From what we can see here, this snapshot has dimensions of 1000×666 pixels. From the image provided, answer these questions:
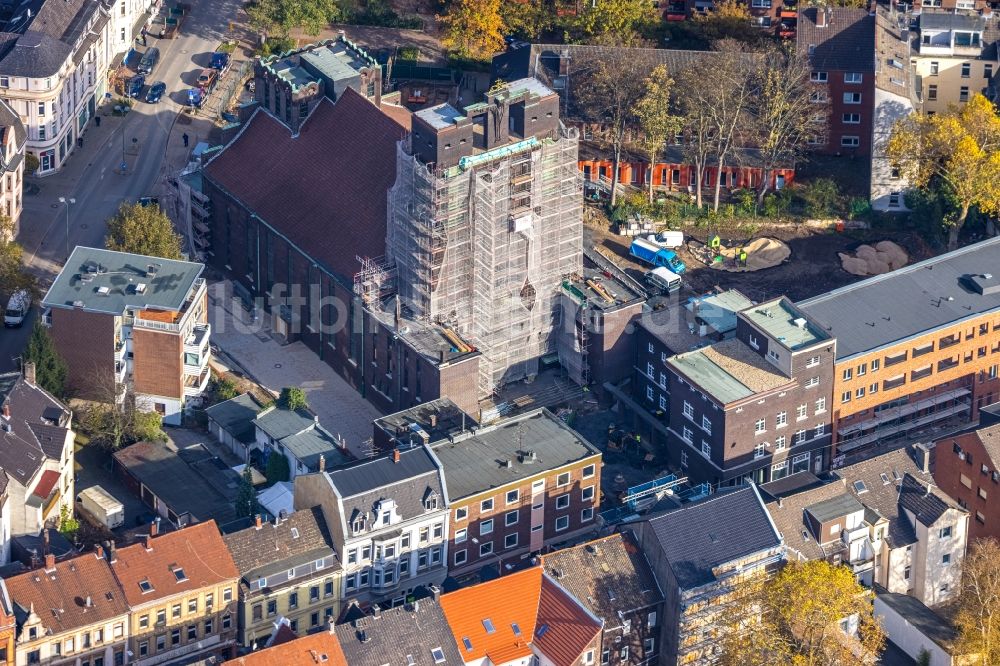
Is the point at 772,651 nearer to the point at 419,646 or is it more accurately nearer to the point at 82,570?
the point at 419,646

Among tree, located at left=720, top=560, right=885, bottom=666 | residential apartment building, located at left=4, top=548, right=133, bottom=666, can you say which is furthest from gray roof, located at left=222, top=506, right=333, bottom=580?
tree, located at left=720, top=560, right=885, bottom=666

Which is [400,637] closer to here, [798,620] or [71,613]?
[71,613]

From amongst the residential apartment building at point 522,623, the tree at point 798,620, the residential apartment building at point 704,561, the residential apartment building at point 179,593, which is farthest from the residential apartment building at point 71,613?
the tree at point 798,620

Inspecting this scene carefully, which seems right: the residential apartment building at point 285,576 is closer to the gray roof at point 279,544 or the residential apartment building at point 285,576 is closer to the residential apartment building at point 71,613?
the gray roof at point 279,544

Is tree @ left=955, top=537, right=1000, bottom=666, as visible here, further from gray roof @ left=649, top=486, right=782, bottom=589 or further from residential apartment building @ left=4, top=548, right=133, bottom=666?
residential apartment building @ left=4, top=548, right=133, bottom=666

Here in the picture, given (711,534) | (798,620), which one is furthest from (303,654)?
(798,620)

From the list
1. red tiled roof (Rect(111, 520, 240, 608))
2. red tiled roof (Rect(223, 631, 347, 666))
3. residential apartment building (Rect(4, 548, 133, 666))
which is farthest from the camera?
red tiled roof (Rect(111, 520, 240, 608))
